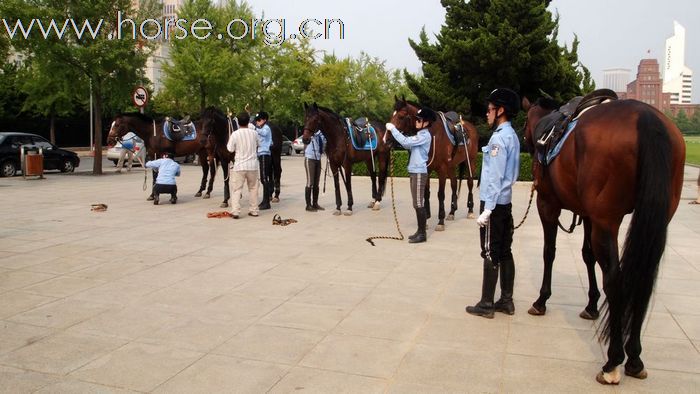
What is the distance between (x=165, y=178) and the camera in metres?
13.5

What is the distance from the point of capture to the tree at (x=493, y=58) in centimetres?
1939

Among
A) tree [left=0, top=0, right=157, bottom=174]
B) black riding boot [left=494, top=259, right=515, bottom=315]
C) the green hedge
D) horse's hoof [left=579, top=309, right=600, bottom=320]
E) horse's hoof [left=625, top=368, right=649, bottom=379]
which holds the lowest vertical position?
horse's hoof [left=625, top=368, right=649, bottom=379]

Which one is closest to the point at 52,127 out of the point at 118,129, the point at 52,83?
the point at 52,83

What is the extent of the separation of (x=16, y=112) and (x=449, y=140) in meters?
33.3

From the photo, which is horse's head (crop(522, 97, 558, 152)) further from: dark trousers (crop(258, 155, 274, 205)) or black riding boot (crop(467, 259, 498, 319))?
dark trousers (crop(258, 155, 274, 205))

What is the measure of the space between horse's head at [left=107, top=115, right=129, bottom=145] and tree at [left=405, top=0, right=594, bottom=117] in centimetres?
1102

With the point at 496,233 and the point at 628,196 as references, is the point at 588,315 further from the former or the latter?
the point at 628,196

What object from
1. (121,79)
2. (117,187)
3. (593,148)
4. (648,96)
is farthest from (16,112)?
(648,96)

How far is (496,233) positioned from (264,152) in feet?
27.8

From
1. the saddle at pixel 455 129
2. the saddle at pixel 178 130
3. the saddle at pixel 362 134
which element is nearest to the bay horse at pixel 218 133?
the saddle at pixel 178 130

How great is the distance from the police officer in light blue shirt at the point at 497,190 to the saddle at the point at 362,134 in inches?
279

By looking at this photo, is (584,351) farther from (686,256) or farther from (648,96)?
(648,96)

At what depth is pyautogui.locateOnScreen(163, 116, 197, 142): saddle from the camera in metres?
14.5

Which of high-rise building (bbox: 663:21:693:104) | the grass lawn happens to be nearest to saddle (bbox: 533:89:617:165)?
the grass lawn
